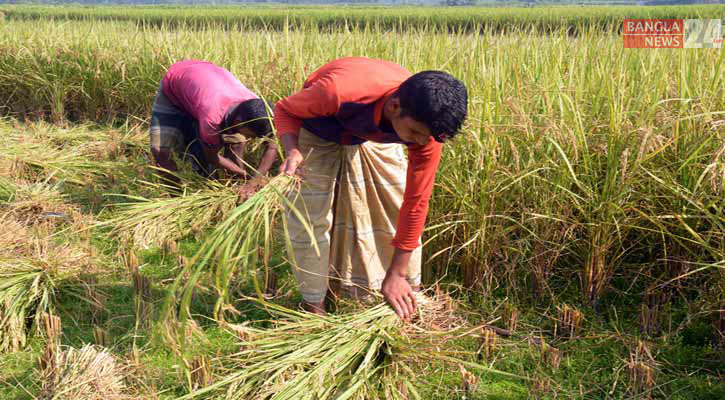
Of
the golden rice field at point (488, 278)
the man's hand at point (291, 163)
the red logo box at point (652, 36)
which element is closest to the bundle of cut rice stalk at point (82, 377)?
the golden rice field at point (488, 278)

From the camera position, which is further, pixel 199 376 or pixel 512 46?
pixel 512 46

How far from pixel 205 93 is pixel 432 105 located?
1.83 metres

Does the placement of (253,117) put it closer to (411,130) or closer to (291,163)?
(291,163)

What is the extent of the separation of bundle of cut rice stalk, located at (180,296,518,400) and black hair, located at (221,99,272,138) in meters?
1.15

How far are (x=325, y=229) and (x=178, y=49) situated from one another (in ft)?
10.1

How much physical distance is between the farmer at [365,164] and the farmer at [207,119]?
565 millimetres

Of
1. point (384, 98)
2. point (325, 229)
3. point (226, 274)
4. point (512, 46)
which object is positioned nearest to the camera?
point (226, 274)

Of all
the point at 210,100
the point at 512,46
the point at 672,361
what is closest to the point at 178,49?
the point at 210,100

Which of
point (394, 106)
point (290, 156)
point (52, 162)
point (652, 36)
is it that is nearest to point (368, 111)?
point (394, 106)

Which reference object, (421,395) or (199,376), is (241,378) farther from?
(421,395)

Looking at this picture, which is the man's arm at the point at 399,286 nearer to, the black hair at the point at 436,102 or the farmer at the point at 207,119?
the black hair at the point at 436,102

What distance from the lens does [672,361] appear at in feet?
6.51

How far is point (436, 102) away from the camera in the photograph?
4.96 ft

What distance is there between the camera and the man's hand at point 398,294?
1.92 meters
